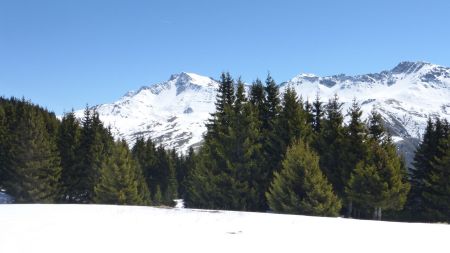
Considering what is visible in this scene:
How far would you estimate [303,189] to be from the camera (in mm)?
30422

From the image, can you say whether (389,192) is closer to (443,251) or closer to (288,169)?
(288,169)

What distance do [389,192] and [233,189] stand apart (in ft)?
40.3

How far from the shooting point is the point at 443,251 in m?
10.6

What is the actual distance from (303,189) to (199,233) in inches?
749

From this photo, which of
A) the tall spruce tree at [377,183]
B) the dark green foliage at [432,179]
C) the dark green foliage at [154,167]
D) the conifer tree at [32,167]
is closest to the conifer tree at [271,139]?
the tall spruce tree at [377,183]

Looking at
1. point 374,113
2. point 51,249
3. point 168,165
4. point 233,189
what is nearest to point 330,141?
point 374,113

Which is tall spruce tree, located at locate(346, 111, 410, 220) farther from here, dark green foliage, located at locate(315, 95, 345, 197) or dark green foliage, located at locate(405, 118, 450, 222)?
dark green foliage, located at locate(405, 118, 450, 222)

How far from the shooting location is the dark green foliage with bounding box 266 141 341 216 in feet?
96.5

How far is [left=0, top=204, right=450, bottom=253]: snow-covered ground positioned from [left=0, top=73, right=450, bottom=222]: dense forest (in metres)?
14.7

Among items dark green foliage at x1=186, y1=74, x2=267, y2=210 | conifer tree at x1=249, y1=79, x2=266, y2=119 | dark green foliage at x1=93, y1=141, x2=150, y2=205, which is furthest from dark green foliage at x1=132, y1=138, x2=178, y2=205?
dark green foliage at x1=186, y1=74, x2=267, y2=210

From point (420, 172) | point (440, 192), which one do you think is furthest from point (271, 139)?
point (420, 172)

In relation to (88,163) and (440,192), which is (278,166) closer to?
(440,192)

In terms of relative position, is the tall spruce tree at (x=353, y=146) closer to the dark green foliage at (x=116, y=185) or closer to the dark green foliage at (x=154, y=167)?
the dark green foliage at (x=116, y=185)

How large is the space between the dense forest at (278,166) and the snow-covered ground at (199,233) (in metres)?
14.7
